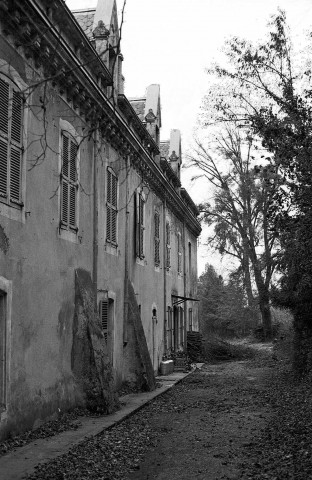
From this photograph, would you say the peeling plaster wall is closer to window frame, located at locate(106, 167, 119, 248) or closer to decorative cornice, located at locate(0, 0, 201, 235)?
decorative cornice, located at locate(0, 0, 201, 235)

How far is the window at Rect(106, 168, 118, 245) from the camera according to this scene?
13461 millimetres

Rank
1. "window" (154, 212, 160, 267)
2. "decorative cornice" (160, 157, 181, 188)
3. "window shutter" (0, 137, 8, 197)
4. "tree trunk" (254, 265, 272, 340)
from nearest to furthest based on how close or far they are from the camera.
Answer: "window shutter" (0, 137, 8, 197) < "window" (154, 212, 160, 267) < "decorative cornice" (160, 157, 181, 188) < "tree trunk" (254, 265, 272, 340)

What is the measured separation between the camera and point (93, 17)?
46.5 feet

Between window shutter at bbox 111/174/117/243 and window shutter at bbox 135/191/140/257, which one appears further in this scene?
window shutter at bbox 135/191/140/257

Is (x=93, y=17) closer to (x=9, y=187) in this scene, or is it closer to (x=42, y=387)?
(x=9, y=187)

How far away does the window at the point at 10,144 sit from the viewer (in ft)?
26.4

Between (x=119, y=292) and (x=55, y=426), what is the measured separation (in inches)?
207

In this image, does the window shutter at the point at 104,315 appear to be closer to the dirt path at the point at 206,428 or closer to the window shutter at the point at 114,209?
the window shutter at the point at 114,209

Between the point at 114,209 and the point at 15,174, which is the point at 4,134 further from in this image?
the point at 114,209

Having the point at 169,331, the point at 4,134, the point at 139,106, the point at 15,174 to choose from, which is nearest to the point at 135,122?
the point at 139,106

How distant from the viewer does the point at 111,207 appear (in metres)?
13.7

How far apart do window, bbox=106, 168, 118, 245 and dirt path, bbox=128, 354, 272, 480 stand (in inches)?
157

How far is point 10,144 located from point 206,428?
585cm

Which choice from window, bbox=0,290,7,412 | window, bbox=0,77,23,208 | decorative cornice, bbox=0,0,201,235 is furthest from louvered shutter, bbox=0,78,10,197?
window, bbox=0,290,7,412
